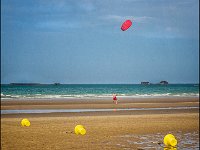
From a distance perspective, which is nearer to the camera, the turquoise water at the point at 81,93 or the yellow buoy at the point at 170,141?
the yellow buoy at the point at 170,141

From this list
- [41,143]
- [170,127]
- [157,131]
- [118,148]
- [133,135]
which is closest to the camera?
[118,148]

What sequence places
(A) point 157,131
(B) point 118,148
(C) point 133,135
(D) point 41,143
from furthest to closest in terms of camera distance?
1. (A) point 157,131
2. (C) point 133,135
3. (D) point 41,143
4. (B) point 118,148

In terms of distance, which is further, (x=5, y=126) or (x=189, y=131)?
(x=5, y=126)

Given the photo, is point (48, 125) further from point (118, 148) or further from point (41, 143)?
point (118, 148)

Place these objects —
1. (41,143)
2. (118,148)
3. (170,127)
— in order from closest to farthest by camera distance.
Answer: (118,148)
(41,143)
(170,127)

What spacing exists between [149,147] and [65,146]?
9.60 feet

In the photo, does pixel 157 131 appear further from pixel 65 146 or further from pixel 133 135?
pixel 65 146

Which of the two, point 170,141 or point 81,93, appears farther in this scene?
point 81,93

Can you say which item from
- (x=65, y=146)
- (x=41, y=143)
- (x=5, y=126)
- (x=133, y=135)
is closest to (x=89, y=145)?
(x=65, y=146)

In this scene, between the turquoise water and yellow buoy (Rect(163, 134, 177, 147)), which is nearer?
yellow buoy (Rect(163, 134, 177, 147))

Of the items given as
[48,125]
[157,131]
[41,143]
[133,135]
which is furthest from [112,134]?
[48,125]

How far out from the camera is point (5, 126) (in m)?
16.9

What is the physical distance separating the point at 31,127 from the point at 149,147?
7.40m

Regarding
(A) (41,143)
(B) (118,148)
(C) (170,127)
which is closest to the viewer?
(B) (118,148)
